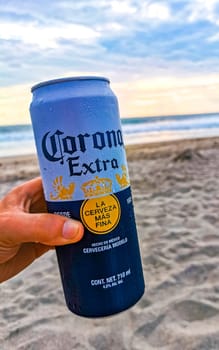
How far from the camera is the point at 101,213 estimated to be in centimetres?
101

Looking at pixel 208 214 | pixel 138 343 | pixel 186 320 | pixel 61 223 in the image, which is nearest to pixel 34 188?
pixel 61 223

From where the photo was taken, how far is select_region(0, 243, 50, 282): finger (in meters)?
1.51

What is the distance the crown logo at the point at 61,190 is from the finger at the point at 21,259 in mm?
574

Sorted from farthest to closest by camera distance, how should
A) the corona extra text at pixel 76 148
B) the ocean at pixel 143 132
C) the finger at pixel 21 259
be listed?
the ocean at pixel 143 132 < the finger at pixel 21 259 < the corona extra text at pixel 76 148

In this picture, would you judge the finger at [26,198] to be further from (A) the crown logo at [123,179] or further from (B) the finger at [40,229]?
(A) the crown logo at [123,179]

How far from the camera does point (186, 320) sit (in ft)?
6.68

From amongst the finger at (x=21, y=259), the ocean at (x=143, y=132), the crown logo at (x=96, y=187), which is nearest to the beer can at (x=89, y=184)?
the crown logo at (x=96, y=187)

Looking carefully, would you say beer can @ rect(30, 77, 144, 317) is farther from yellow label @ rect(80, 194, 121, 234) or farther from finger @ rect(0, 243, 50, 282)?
finger @ rect(0, 243, 50, 282)

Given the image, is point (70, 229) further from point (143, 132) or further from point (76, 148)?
point (143, 132)

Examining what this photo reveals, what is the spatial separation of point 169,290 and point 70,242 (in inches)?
57.9

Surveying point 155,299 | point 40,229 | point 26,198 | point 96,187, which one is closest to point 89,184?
point 96,187

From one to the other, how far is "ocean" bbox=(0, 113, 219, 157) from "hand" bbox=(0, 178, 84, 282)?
792 centimetres

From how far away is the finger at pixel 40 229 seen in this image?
998 millimetres

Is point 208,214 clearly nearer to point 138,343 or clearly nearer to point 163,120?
point 138,343
